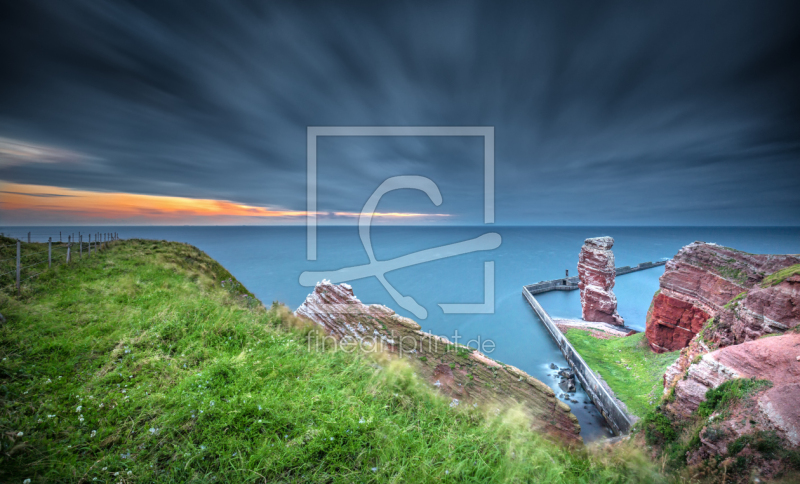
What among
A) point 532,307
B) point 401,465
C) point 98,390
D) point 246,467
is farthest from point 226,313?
point 532,307

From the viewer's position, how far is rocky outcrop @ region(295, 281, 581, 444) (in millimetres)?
6786

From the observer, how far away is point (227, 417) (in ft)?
11.5

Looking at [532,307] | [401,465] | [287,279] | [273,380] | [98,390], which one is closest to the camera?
[401,465]

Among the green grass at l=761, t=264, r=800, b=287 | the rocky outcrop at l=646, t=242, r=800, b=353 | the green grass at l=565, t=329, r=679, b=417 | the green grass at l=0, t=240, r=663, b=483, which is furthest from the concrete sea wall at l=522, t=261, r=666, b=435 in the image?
the green grass at l=0, t=240, r=663, b=483

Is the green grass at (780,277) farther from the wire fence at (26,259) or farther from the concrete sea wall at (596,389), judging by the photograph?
the wire fence at (26,259)

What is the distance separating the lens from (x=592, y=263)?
30594 millimetres

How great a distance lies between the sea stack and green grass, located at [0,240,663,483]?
32011 millimetres

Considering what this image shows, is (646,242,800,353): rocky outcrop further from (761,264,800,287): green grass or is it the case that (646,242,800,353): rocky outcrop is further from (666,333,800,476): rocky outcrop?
(666,333,800,476): rocky outcrop

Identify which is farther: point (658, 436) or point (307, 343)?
point (658, 436)

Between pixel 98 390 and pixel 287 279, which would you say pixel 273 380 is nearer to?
pixel 98 390

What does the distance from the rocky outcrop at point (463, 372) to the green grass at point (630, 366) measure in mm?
9329

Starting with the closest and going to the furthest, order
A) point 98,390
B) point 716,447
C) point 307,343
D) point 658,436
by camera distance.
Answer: point 98,390 < point 716,447 < point 307,343 < point 658,436

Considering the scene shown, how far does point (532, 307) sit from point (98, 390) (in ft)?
157

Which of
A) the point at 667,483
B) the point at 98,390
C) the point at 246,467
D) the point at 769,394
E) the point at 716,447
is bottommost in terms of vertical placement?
the point at 716,447
